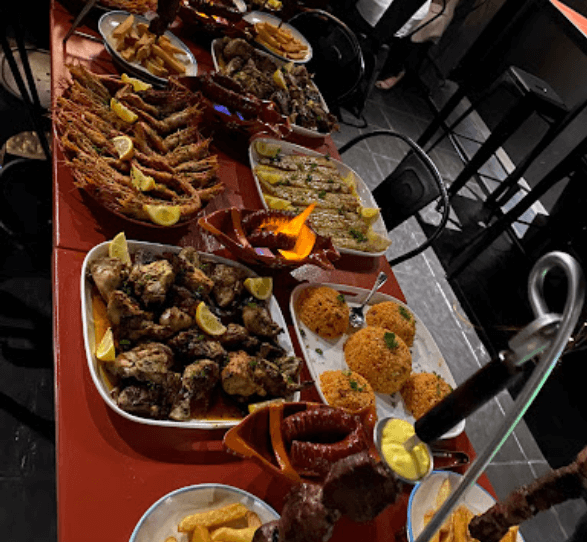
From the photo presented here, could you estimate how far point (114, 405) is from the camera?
1.49 metres

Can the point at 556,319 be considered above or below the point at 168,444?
above

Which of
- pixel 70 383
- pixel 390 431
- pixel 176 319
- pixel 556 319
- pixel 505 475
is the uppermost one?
pixel 556 319

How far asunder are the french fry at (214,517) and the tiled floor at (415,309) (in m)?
1.36

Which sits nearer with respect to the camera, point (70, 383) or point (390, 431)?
point (390, 431)

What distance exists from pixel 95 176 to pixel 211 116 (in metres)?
1.07

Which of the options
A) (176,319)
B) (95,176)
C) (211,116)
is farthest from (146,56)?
(176,319)

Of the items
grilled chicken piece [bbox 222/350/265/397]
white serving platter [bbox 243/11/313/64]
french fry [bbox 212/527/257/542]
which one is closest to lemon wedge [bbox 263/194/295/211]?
grilled chicken piece [bbox 222/350/265/397]

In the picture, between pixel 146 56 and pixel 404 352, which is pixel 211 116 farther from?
pixel 404 352

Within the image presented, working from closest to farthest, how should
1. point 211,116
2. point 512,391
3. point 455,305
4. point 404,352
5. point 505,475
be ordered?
point 404,352, point 211,116, point 505,475, point 512,391, point 455,305

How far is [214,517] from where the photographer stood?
→ 139cm

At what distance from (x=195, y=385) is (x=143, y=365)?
19 cm

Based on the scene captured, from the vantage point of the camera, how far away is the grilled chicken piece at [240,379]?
172cm

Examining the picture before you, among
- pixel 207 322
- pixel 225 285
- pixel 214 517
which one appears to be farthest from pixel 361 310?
pixel 214 517

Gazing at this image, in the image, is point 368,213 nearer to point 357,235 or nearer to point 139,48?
point 357,235
